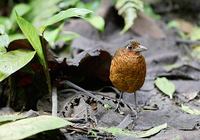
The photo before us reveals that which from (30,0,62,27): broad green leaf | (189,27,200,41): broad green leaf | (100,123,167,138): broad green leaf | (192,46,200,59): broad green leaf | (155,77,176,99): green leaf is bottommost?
(100,123,167,138): broad green leaf

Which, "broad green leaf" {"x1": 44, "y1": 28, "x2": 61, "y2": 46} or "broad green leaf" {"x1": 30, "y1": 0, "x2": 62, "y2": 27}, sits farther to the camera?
"broad green leaf" {"x1": 30, "y1": 0, "x2": 62, "y2": 27}

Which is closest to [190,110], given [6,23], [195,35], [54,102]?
[54,102]

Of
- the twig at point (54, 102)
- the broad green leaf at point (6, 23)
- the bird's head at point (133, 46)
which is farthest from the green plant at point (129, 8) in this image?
the twig at point (54, 102)

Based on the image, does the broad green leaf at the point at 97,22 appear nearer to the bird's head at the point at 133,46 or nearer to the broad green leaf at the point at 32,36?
the bird's head at the point at 133,46

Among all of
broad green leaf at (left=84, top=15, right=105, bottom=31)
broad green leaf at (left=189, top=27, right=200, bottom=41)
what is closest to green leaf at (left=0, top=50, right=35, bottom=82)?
broad green leaf at (left=84, top=15, right=105, bottom=31)

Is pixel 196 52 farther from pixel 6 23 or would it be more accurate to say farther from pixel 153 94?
pixel 6 23

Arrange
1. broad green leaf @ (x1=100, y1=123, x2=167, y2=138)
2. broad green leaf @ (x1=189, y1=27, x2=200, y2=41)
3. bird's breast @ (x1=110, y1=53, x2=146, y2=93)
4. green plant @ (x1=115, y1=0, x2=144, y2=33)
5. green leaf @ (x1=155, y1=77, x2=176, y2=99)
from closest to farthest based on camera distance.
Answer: broad green leaf @ (x1=100, y1=123, x2=167, y2=138) < bird's breast @ (x1=110, y1=53, x2=146, y2=93) < green leaf @ (x1=155, y1=77, x2=176, y2=99) < green plant @ (x1=115, y1=0, x2=144, y2=33) < broad green leaf @ (x1=189, y1=27, x2=200, y2=41)

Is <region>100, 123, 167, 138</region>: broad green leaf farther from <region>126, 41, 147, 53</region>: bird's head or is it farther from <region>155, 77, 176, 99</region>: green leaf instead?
<region>155, 77, 176, 99</region>: green leaf

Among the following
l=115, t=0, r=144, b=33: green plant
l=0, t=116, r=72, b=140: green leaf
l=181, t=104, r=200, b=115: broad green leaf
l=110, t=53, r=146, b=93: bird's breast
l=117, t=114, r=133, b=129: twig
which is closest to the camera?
l=0, t=116, r=72, b=140: green leaf
